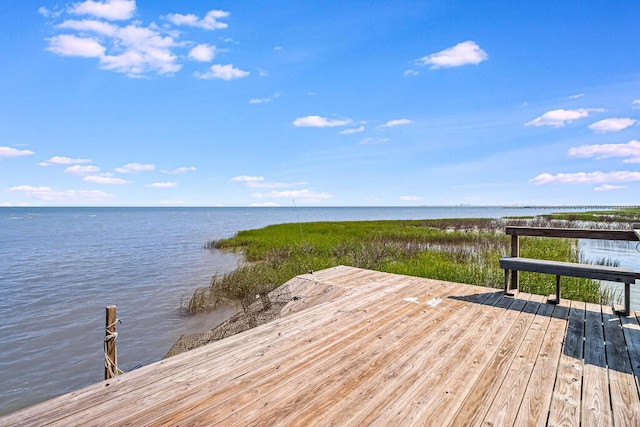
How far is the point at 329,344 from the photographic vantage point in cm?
333

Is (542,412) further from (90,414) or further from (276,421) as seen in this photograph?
(90,414)

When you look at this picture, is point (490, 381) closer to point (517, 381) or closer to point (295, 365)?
point (517, 381)

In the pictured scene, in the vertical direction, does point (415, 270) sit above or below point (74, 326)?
above

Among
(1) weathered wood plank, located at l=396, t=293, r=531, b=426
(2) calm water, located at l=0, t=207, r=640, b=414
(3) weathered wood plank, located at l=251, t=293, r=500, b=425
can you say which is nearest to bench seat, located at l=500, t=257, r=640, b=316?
(1) weathered wood plank, located at l=396, t=293, r=531, b=426

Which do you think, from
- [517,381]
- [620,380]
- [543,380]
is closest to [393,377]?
[517,381]

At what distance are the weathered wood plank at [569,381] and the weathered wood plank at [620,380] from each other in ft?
0.65

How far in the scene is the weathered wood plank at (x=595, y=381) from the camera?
2176 mm

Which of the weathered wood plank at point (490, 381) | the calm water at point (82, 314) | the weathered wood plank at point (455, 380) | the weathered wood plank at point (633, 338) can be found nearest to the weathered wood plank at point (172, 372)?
the weathered wood plank at point (455, 380)

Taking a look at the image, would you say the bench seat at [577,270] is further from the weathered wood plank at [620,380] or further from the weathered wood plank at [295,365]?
the weathered wood plank at [295,365]

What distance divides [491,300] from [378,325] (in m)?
2.09

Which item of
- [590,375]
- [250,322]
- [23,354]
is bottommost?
[23,354]

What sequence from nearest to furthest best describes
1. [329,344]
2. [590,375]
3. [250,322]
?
[590,375] → [329,344] → [250,322]

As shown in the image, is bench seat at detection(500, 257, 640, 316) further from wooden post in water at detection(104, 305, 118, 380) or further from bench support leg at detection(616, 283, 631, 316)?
wooden post in water at detection(104, 305, 118, 380)

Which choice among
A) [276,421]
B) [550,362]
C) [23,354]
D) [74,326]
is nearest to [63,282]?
[74,326]
